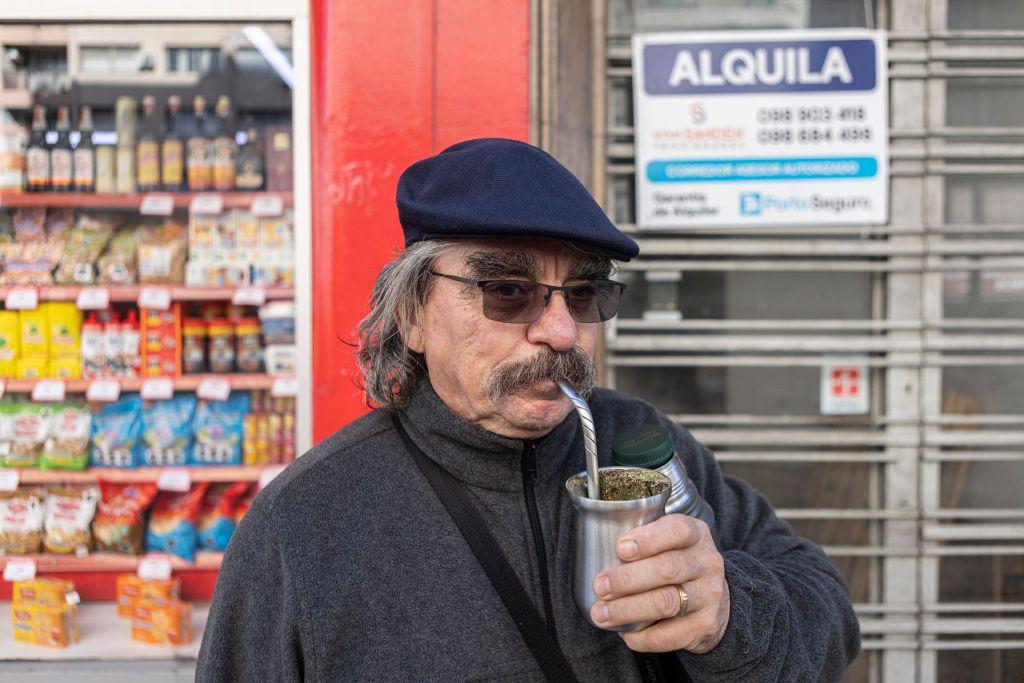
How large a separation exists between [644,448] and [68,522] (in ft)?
9.71

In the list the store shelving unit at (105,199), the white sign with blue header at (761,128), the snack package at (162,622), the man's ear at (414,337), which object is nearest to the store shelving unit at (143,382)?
the store shelving unit at (105,199)

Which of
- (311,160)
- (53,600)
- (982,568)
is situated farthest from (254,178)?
(982,568)

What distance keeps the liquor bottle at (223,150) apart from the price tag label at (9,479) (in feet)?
4.91

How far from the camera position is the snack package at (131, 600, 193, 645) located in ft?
9.41

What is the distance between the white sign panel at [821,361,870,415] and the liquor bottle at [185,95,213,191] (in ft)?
9.15

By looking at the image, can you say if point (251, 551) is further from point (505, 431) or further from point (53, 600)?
point (53, 600)

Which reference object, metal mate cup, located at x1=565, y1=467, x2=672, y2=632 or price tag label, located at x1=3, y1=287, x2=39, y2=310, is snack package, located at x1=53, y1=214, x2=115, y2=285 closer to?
price tag label, located at x1=3, y1=287, x2=39, y2=310

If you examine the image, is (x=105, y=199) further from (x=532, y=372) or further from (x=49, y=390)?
(x=532, y=372)

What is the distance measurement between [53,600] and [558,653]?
2.57 metres

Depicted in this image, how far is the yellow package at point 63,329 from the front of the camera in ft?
10.6

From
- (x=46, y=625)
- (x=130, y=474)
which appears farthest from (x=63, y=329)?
(x=46, y=625)

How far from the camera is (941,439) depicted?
3.07 metres

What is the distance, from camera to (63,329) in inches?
127

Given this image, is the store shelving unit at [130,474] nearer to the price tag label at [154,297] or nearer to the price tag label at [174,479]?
the price tag label at [174,479]
